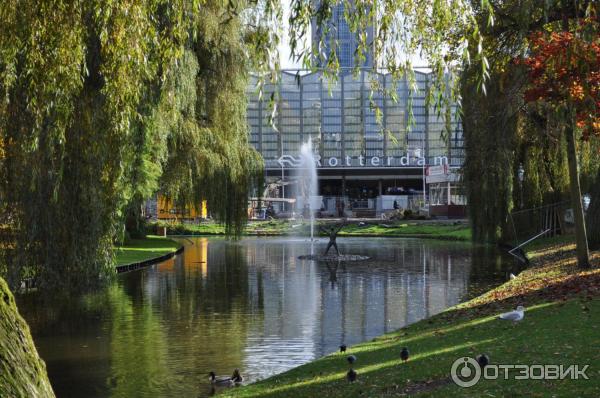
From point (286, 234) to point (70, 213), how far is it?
130 ft

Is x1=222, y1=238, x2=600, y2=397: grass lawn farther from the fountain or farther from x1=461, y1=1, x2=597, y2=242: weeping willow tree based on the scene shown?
the fountain

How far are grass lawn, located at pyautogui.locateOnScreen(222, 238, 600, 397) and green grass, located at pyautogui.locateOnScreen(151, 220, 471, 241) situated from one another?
31.3 m

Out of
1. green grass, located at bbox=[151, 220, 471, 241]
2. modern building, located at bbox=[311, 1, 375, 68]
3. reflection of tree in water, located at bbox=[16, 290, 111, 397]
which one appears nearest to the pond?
reflection of tree in water, located at bbox=[16, 290, 111, 397]

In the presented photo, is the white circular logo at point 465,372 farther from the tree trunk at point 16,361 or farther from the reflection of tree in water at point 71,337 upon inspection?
the reflection of tree in water at point 71,337

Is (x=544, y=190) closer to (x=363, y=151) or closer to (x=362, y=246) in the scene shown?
(x=362, y=246)

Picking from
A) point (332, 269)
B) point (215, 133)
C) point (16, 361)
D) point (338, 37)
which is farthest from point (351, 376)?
point (215, 133)

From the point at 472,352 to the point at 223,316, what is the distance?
7.60 metres

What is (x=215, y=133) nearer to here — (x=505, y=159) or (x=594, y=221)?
(x=505, y=159)

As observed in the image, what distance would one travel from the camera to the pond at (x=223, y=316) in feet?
33.9

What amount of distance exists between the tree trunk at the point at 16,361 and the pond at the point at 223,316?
464 centimetres

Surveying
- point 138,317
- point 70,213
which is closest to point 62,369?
point 70,213

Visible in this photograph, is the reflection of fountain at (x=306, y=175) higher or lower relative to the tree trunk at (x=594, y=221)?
higher

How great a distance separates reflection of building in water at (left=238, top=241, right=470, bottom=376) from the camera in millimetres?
12242

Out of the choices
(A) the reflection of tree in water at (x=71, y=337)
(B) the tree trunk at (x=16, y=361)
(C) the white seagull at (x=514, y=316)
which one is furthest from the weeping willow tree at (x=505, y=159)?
(B) the tree trunk at (x=16, y=361)
